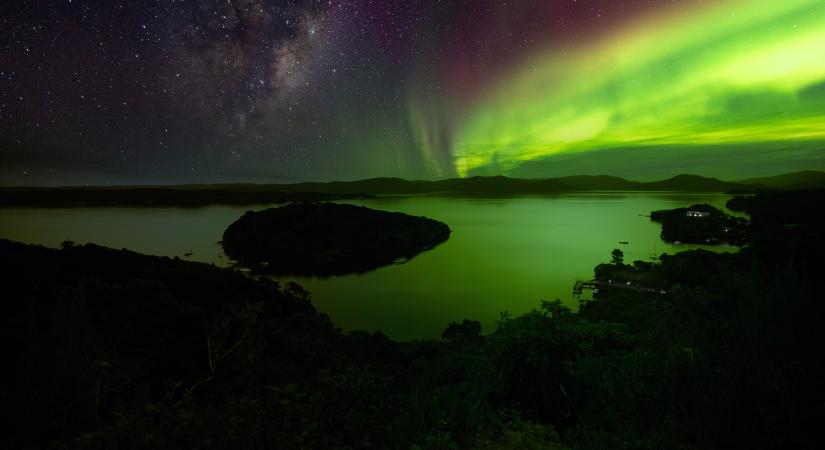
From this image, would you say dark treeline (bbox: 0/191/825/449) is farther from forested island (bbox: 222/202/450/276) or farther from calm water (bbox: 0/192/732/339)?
forested island (bbox: 222/202/450/276)

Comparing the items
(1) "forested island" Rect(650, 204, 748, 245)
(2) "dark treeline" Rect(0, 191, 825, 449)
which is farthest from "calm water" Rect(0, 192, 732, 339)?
(2) "dark treeline" Rect(0, 191, 825, 449)

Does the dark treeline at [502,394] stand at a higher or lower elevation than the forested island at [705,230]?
higher

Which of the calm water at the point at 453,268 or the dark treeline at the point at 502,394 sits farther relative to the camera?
the calm water at the point at 453,268

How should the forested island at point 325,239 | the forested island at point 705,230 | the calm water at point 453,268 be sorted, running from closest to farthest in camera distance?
1. the calm water at point 453,268
2. the forested island at point 325,239
3. the forested island at point 705,230

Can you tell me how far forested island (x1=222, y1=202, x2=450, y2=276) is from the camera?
57.7m

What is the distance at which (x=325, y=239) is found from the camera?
65.6 meters

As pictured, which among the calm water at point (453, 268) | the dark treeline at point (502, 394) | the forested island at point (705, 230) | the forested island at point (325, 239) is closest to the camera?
the dark treeline at point (502, 394)

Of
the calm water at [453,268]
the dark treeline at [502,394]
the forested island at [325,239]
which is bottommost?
the calm water at [453,268]

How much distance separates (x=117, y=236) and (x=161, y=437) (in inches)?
3649

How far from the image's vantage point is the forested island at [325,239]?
2271 inches

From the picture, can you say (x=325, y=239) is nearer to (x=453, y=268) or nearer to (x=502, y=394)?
(x=453, y=268)

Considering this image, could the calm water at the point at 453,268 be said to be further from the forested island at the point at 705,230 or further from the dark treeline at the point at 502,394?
the dark treeline at the point at 502,394

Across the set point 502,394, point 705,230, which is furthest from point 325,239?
point 705,230

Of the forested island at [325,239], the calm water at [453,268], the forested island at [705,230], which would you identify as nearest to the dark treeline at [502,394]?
the calm water at [453,268]
